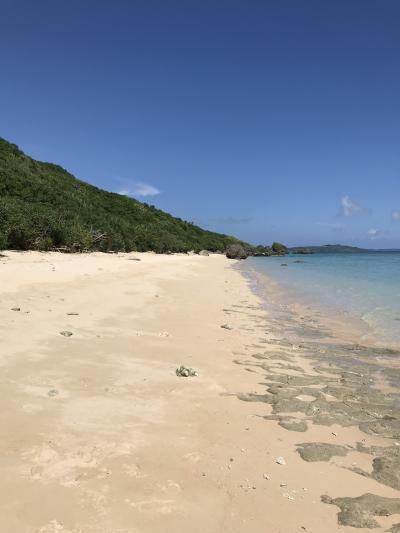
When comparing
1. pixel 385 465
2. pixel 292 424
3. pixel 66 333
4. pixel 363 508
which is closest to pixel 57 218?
pixel 66 333

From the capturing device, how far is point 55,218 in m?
25.8

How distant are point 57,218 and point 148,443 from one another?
24.9 meters

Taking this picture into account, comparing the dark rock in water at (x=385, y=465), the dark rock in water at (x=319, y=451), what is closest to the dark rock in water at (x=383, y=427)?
the dark rock in water at (x=385, y=465)

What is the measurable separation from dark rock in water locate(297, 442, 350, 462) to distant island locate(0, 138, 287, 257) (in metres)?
19.2

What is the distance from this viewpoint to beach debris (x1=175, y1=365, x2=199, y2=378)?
17.5ft

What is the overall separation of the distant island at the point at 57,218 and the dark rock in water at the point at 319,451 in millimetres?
19160

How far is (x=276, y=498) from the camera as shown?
114 inches

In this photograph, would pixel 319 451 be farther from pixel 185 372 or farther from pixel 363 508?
pixel 185 372

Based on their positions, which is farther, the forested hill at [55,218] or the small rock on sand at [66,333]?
the forested hill at [55,218]

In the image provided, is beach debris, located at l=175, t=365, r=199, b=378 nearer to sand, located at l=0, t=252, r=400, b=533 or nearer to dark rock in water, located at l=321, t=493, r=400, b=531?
sand, located at l=0, t=252, r=400, b=533

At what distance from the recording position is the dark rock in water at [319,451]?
11.7ft

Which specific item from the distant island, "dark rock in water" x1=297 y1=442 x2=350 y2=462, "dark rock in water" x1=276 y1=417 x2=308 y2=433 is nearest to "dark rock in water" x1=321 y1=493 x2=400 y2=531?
"dark rock in water" x1=297 y1=442 x2=350 y2=462

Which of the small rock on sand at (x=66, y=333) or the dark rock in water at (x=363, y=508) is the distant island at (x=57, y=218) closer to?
the small rock on sand at (x=66, y=333)

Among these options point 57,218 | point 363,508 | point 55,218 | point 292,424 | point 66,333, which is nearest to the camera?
point 363,508
